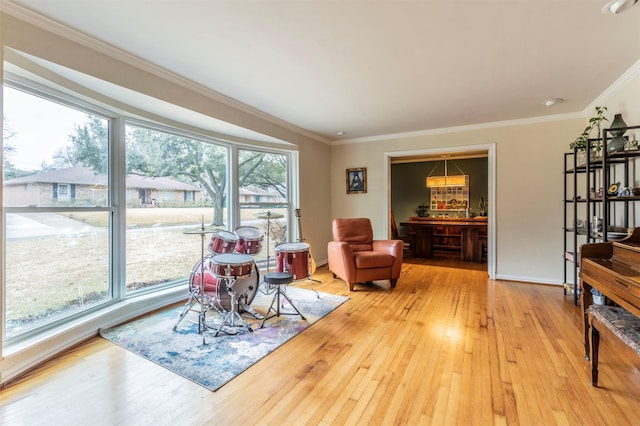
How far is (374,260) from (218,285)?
2016mm

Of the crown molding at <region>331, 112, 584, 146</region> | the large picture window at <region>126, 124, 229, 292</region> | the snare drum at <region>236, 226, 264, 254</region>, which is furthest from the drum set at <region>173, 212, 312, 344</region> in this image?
the crown molding at <region>331, 112, 584, 146</region>

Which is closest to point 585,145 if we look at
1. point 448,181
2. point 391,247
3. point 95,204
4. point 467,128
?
point 467,128

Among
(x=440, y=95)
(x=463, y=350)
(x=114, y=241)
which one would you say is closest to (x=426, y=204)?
(x=440, y=95)

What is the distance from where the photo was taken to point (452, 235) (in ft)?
21.1

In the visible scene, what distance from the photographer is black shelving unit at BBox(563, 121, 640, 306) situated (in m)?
2.49

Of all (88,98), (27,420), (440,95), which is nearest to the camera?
(27,420)

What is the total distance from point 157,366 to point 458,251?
6193mm

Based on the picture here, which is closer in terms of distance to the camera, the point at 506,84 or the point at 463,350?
the point at 463,350

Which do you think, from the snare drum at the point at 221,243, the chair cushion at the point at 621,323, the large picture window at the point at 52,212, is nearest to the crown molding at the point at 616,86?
the chair cushion at the point at 621,323

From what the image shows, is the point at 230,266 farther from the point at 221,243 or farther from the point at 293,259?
the point at 293,259

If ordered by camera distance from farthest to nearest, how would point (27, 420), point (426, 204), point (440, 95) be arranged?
point (426, 204)
point (440, 95)
point (27, 420)

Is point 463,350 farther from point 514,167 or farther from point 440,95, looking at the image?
point 514,167

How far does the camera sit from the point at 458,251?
6492 millimetres

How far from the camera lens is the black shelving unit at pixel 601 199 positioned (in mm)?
2486
